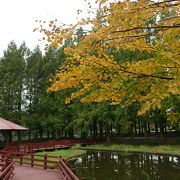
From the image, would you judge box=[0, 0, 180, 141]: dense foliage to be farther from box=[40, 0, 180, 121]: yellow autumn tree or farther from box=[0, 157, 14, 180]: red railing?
box=[0, 157, 14, 180]: red railing

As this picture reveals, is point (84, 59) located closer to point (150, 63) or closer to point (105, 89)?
point (105, 89)

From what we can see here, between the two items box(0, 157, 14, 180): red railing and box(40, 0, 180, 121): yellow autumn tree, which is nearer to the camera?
box(40, 0, 180, 121): yellow autumn tree

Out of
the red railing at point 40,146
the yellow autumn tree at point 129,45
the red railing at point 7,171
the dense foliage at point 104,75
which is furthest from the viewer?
the red railing at point 40,146

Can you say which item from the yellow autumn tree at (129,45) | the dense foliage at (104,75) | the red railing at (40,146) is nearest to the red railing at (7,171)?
the dense foliage at (104,75)

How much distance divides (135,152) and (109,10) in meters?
19.5

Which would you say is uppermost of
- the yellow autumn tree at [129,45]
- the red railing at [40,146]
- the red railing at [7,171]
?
the yellow autumn tree at [129,45]

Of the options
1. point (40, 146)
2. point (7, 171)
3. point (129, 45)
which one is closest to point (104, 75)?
point (129, 45)

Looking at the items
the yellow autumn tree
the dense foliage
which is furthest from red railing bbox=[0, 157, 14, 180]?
the yellow autumn tree

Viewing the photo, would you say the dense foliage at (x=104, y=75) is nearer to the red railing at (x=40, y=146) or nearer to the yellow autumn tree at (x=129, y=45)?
the yellow autumn tree at (x=129, y=45)

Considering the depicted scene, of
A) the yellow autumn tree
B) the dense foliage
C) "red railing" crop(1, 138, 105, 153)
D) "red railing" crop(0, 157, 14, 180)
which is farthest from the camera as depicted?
"red railing" crop(1, 138, 105, 153)

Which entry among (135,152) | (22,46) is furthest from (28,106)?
(135,152)

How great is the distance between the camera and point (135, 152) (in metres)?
20.2

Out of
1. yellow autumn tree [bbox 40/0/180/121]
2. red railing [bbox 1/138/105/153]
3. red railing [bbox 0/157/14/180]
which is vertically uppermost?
yellow autumn tree [bbox 40/0/180/121]

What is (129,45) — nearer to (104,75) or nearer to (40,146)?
(104,75)
